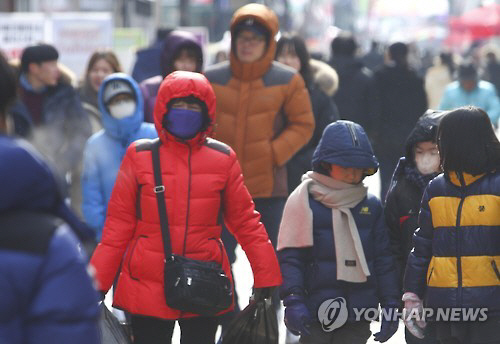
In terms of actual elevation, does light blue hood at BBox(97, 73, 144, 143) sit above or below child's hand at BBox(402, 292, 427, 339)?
above

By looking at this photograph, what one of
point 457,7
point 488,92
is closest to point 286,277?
point 488,92

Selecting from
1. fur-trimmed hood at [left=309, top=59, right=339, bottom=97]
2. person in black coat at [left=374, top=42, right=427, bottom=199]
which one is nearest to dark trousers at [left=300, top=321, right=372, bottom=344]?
fur-trimmed hood at [left=309, top=59, right=339, bottom=97]

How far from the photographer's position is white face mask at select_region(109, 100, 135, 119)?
25.6ft

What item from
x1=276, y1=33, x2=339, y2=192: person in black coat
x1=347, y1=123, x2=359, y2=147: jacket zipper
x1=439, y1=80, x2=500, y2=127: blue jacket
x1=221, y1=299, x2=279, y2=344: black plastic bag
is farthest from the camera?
x1=439, y1=80, x2=500, y2=127: blue jacket

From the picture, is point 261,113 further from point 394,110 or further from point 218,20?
point 218,20

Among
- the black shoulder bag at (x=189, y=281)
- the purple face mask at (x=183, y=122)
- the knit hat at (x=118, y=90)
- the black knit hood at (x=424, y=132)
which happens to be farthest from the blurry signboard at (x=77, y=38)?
the black shoulder bag at (x=189, y=281)

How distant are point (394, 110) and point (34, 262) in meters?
8.39

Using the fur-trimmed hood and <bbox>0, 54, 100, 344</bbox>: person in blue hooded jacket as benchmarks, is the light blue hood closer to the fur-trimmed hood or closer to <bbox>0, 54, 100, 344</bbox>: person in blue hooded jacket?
the fur-trimmed hood

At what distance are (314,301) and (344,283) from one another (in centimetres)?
16

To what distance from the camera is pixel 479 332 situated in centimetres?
539

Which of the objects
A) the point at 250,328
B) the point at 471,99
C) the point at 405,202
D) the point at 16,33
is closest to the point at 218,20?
the point at 16,33

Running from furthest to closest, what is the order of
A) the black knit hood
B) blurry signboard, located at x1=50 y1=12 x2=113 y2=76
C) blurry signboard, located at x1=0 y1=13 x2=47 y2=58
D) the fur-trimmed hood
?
blurry signboard, located at x1=50 y1=12 x2=113 y2=76 < blurry signboard, located at x1=0 y1=13 x2=47 y2=58 < the fur-trimmed hood < the black knit hood

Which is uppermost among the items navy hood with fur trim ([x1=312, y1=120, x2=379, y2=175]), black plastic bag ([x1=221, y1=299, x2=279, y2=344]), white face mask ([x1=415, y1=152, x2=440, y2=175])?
navy hood with fur trim ([x1=312, y1=120, x2=379, y2=175])

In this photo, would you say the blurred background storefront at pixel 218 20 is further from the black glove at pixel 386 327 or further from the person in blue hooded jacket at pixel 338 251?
the black glove at pixel 386 327
